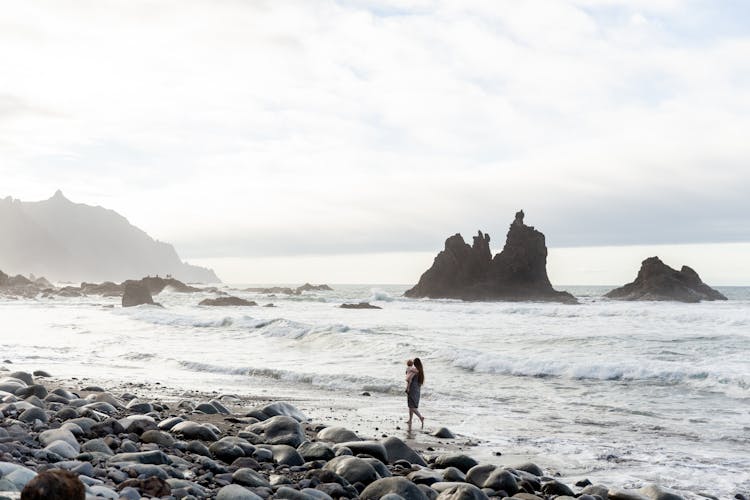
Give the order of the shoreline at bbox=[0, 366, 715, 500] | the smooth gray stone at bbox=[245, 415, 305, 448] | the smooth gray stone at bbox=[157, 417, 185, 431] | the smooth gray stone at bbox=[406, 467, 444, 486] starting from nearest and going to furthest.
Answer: the shoreline at bbox=[0, 366, 715, 500], the smooth gray stone at bbox=[406, 467, 444, 486], the smooth gray stone at bbox=[245, 415, 305, 448], the smooth gray stone at bbox=[157, 417, 185, 431]

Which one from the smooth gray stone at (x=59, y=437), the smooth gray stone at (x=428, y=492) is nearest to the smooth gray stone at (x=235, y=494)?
the smooth gray stone at (x=428, y=492)

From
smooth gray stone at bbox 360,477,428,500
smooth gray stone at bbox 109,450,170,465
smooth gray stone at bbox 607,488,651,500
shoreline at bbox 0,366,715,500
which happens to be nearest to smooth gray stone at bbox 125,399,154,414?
shoreline at bbox 0,366,715,500

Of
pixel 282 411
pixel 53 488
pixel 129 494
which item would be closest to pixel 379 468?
pixel 129 494

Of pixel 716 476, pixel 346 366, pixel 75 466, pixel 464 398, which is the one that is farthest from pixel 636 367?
pixel 75 466

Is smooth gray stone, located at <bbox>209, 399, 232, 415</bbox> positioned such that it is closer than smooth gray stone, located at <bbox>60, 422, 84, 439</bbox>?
No

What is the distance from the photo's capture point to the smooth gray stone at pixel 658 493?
7.30 m

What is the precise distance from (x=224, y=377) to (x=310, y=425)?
796 cm

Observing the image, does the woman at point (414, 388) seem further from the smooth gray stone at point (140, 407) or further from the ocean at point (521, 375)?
the smooth gray stone at point (140, 407)

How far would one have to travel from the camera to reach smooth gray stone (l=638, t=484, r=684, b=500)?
7.30 m

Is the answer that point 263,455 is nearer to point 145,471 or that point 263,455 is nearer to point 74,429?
point 145,471

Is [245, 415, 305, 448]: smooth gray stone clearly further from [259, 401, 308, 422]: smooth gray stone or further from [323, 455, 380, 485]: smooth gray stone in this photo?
[259, 401, 308, 422]: smooth gray stone

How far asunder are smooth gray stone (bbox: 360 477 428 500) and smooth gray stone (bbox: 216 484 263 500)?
127 cm

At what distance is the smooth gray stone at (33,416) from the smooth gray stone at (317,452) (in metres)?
3.49

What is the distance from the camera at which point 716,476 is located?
8594 mm
